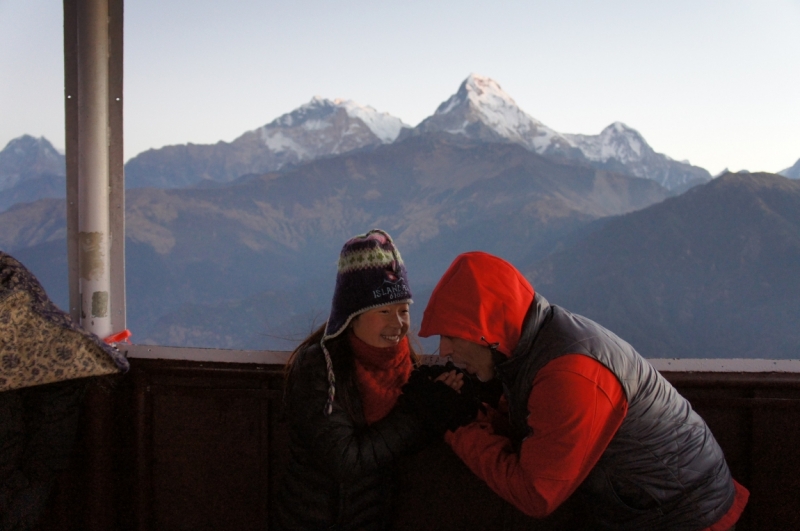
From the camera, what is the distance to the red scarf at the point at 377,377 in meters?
1.65

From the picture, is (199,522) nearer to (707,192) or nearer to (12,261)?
(12,261)

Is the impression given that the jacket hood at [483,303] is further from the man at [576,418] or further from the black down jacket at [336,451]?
the black down jacket at [336,451]

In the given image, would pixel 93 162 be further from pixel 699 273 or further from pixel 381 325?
pixel 699 273

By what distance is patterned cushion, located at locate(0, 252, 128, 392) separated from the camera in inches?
68.1

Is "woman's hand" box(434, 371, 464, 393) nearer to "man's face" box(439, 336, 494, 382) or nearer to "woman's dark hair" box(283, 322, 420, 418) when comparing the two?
"man's face" box(439, 336, 494, 382)

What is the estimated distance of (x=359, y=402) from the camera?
5.37 ft

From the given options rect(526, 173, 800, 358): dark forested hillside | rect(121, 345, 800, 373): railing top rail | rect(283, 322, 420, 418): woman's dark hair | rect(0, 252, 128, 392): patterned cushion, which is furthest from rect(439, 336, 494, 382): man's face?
rect(526, 173, 800, 358): dark forested hillside

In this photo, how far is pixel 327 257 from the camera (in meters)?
58.4

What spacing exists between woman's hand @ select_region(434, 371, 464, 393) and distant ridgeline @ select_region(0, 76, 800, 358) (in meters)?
42.1

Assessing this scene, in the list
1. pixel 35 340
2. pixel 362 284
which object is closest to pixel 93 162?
pixel 35 340

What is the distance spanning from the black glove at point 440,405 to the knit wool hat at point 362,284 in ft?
0.81

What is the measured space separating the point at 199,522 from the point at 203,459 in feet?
0.94

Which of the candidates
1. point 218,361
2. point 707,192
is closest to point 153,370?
point 218,361

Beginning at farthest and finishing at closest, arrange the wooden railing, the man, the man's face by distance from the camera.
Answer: the wooden railing → the man's face → the man
